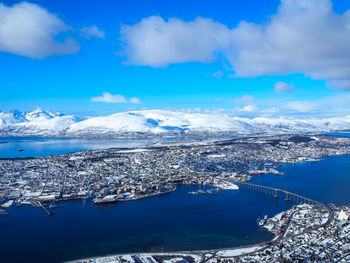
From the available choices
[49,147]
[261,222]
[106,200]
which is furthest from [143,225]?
[49,147]

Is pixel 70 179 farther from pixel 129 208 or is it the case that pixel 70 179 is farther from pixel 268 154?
pixel 268 154

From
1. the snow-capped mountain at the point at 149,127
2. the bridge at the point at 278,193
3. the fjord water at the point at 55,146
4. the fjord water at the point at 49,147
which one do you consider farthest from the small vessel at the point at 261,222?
the snow-capped mountain at the point at 149,127

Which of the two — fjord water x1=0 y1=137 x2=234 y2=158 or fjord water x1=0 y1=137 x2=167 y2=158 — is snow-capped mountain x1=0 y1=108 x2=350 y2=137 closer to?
fjord water x1=0 y1=137 x2=234 y2=158

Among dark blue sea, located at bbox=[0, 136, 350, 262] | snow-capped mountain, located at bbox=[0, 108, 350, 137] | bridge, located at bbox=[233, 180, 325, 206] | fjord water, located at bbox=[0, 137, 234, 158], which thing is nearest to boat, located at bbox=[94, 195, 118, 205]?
dark blue sea, located at bbox=[0, 136, 350, 262]

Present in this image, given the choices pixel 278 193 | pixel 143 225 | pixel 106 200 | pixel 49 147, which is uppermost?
pixel 49 147

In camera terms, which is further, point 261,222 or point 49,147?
point 49,147

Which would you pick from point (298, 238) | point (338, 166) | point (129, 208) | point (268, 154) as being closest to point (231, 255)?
point (298, 238)

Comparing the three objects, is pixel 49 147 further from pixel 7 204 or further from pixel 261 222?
pixel 261 222

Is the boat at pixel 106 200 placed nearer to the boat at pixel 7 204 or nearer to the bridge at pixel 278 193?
the boat at pixel 7 204
